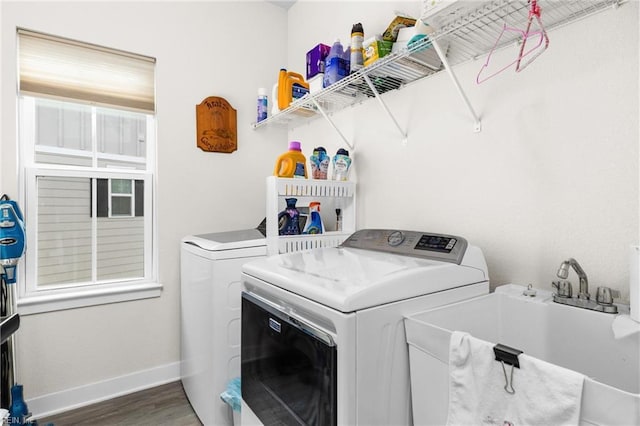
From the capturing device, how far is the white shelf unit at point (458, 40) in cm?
111

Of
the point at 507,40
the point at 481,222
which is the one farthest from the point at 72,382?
the point at 507,40

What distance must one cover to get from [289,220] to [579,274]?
4.24ft

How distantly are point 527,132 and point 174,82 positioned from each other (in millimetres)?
2258

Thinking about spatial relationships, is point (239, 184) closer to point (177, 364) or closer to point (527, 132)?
point (177, 364)

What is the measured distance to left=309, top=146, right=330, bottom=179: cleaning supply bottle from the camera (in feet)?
6.40

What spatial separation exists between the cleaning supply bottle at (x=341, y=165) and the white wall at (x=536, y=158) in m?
0.24

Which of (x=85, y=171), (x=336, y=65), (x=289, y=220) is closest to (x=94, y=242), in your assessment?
(x=85, y=171)

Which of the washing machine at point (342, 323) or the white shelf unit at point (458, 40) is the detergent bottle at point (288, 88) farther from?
the washing machine at point (342, 323)

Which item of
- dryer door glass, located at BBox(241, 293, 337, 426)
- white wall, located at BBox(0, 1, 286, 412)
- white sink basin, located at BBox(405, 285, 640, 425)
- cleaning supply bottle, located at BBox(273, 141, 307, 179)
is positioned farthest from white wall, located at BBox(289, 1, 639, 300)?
white wall, located at BBox(0, 1, 286, 412)

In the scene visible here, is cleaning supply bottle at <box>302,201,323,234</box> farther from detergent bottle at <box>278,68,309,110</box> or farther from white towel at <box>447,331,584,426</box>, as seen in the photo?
white towel at <box>447,331,584,426</box>

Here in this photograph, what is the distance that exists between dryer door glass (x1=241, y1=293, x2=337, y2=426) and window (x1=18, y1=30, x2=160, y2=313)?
129cm

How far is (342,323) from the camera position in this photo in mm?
931

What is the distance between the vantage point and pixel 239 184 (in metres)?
2.71

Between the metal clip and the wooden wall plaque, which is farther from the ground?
the wooden wall plaque
